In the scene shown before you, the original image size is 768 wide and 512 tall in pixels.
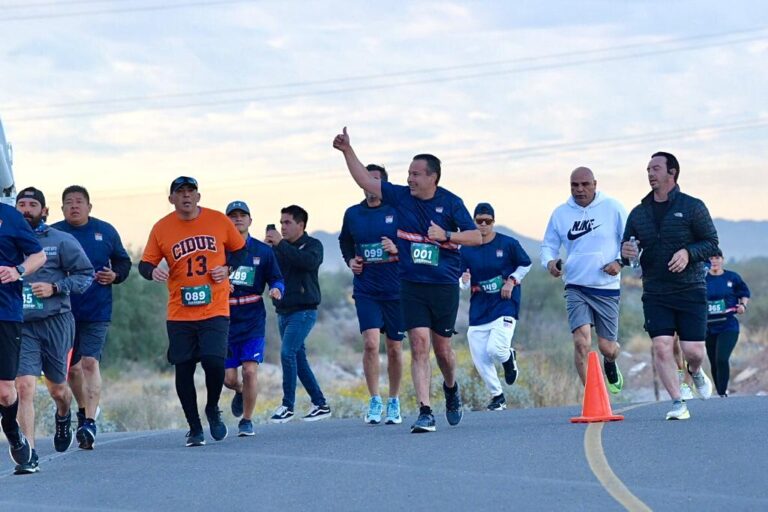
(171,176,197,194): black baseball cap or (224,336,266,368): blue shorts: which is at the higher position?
(171,176,197,194): black baseball cap

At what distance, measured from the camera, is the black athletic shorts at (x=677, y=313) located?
15367mm

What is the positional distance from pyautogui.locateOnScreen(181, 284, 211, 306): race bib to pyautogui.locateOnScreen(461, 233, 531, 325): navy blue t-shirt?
21.0 feet

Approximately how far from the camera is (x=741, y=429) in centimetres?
1418

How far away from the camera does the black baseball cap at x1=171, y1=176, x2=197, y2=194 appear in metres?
14.7

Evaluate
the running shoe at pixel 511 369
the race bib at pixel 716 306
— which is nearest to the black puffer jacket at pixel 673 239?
the running shoe at pixel 511 369

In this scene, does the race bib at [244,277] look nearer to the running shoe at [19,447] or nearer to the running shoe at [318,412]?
the running shoe at [318,412]

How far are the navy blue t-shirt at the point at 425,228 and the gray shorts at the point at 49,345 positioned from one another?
9.57ft

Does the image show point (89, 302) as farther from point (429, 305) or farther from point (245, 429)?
point (429, 305)

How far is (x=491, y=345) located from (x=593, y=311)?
3.11 metres

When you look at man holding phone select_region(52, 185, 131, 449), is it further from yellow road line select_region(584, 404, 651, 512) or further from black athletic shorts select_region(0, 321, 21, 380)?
yellow road line select_region(584, 404, 651, 512)

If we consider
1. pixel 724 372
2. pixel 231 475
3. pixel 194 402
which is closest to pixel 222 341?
pixel 194 402

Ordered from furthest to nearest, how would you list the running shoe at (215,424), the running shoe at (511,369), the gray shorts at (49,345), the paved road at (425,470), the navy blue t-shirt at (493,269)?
the running shoe at (511,369)
the navy blue t-shirt at (493,269)
the running shoe at (215,424)
the gray shorts at (49,345)
the paved road at (425,470)

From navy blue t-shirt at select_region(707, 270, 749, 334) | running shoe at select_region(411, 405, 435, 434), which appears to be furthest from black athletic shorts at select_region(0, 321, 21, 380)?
navy blue t-shirt at select_region(707, 270, 749, 334)

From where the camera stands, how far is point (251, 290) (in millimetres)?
17234
